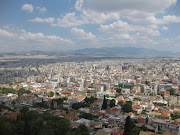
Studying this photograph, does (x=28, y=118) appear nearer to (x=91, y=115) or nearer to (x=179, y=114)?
(x=91, y=115)

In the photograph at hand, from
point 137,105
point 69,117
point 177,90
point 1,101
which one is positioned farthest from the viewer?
point 177,90

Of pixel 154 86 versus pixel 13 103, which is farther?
pixel 154 86

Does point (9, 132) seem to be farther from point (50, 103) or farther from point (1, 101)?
point (1, 101)

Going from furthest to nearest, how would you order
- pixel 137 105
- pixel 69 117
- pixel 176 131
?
pixel 137 105 < pixel 69 117 < pixel 176 131

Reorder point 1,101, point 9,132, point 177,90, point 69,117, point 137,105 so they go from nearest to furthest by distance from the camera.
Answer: point 9,132
point 69,117
point 137,105
point 1,101
point 177,90

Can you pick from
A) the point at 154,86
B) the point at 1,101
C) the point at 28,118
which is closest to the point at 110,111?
the point at 28,118

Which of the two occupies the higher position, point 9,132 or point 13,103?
point 9,132

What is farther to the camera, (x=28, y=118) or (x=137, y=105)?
(x=137, y=105)

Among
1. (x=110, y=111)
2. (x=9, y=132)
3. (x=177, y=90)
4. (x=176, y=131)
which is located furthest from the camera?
(x=177, y=90)

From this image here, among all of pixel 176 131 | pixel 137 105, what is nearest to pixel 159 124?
pixel 176 131
